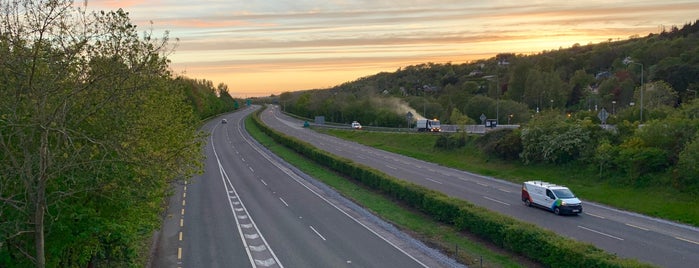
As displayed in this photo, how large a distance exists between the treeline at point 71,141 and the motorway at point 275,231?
6.58 m

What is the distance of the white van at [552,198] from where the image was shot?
97.9 feet

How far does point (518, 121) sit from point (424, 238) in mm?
65219

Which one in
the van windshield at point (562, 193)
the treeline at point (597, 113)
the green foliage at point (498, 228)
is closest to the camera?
the green foliage at point (498, 228)

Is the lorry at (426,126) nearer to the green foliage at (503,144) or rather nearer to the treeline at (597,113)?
the treeline at (597,113)

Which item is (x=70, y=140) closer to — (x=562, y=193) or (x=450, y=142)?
(x=562, y=193)

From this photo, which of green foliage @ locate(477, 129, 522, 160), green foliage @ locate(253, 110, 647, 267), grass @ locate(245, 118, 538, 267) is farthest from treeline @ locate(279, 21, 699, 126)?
green foliage @ locate(253, 110, 647, 267)

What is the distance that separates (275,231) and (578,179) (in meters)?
23.5

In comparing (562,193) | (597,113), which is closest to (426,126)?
(597,113)

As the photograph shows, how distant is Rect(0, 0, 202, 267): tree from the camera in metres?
11.6

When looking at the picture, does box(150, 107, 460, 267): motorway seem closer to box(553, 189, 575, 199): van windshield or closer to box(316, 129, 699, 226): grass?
box(553, 189, 575, 199): van windshield

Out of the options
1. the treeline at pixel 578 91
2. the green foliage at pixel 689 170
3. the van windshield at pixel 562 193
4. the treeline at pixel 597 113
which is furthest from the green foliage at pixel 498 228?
the treeline at pixel 578 91

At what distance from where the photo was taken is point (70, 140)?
11.4 m

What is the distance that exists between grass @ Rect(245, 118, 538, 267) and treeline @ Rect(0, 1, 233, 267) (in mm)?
11415

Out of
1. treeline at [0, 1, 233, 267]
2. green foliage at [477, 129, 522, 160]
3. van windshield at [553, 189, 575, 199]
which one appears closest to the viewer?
treeline at [0, 1, 233, 267]
